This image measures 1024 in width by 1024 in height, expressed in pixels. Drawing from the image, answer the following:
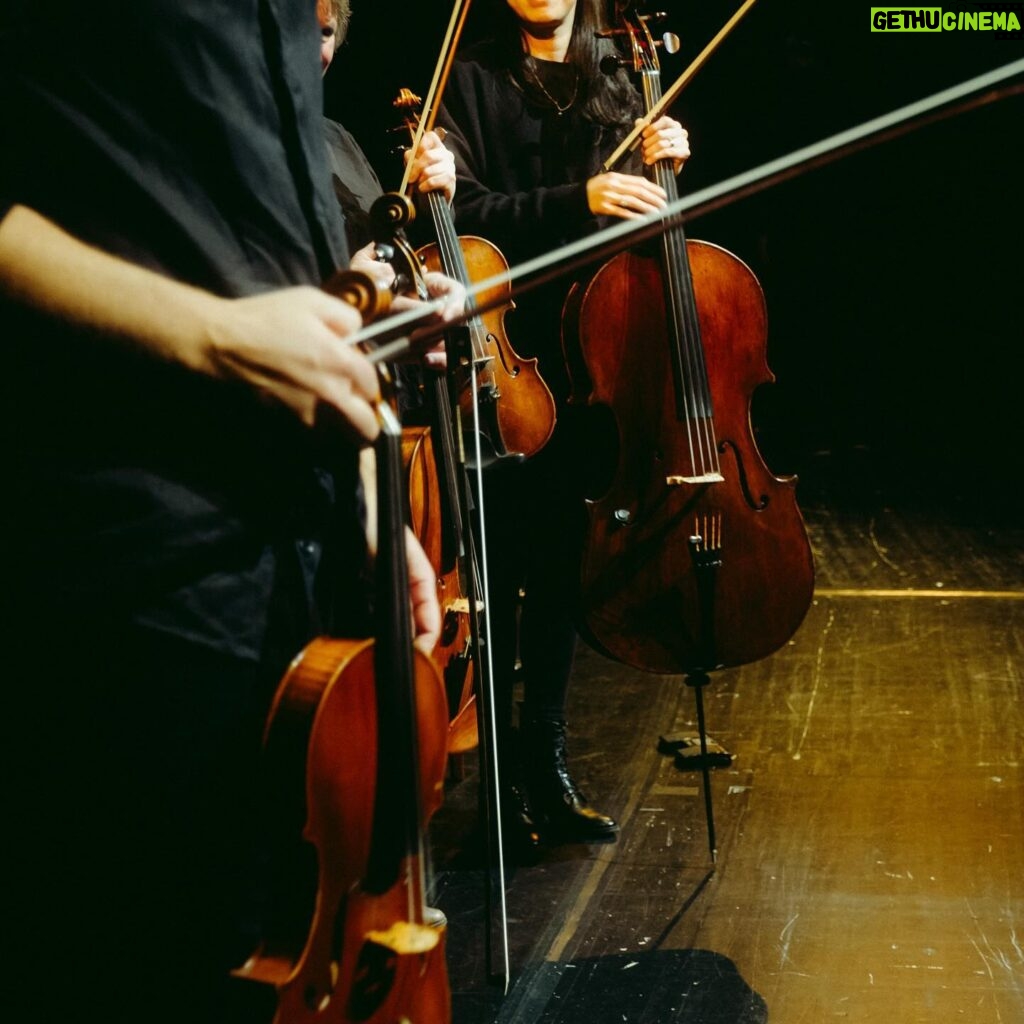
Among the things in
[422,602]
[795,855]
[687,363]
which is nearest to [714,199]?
[422,602]

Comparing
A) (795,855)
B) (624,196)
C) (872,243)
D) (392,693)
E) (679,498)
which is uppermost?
(624,196)

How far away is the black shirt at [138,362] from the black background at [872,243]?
3563mm

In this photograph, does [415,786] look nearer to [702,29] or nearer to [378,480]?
[378,480]

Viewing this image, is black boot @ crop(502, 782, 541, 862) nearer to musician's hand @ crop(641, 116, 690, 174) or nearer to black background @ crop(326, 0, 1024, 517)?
musician's hand @ crop(641, 116, 690, 174)

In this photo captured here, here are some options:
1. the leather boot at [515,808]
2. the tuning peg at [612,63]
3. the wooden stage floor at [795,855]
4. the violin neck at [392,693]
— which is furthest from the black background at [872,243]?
the violin neck at [392,693]

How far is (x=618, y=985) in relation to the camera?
1.78 metres

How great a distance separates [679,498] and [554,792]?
2.07 ft

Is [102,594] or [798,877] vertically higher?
[102,594]

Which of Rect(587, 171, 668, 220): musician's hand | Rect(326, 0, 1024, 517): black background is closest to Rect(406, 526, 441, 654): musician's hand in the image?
Rect(587, 171, 668, 220): musician's hand

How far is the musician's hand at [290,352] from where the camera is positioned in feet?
2.27

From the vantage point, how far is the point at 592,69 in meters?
2.25

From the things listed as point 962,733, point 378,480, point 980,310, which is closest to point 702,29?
point 980,310

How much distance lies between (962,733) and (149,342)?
91.5 inches

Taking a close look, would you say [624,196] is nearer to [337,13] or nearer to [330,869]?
[337,13]
